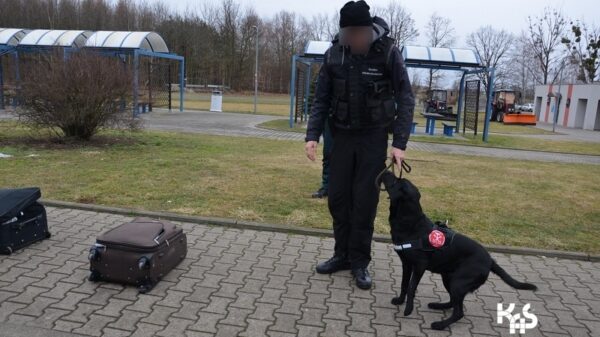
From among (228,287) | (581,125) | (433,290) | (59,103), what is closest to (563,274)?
(433,290)

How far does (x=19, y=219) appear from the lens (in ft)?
13.6

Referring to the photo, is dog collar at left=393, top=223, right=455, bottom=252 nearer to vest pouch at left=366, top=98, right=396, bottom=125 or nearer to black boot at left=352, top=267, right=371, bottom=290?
black boot at left=352, top=267, right=371, bottom=290

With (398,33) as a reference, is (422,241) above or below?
below

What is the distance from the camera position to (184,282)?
3.78m

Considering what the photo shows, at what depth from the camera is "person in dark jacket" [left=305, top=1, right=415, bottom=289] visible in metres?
3.58

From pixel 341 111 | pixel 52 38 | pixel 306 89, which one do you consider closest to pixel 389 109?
pixel 341 111

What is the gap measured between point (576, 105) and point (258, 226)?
123 feet

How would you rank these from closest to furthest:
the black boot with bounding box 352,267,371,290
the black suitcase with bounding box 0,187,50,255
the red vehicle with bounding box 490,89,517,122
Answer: the black boot with bounding box 352,267,371,290
the black suitcase with bounding box 0,187,50,255
the red vehicle with bounding box 490,89,517,122

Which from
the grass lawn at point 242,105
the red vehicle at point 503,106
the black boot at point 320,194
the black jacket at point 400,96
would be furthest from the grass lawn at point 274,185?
the red vehicle at point 503,106

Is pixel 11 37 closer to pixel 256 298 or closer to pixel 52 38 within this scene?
pixel 52 38

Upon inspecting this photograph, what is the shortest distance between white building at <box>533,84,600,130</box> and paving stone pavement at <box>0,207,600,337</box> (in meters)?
33.6

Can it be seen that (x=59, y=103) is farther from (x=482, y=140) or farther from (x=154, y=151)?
(x=482, y=140)

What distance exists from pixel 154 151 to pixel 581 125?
35177 millimetres

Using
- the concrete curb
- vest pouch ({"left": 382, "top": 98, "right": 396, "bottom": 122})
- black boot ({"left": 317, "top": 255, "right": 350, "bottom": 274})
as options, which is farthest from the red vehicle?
vest pouch ({"left": 382, "top": 98, "right": 396, "bottom": 122})
